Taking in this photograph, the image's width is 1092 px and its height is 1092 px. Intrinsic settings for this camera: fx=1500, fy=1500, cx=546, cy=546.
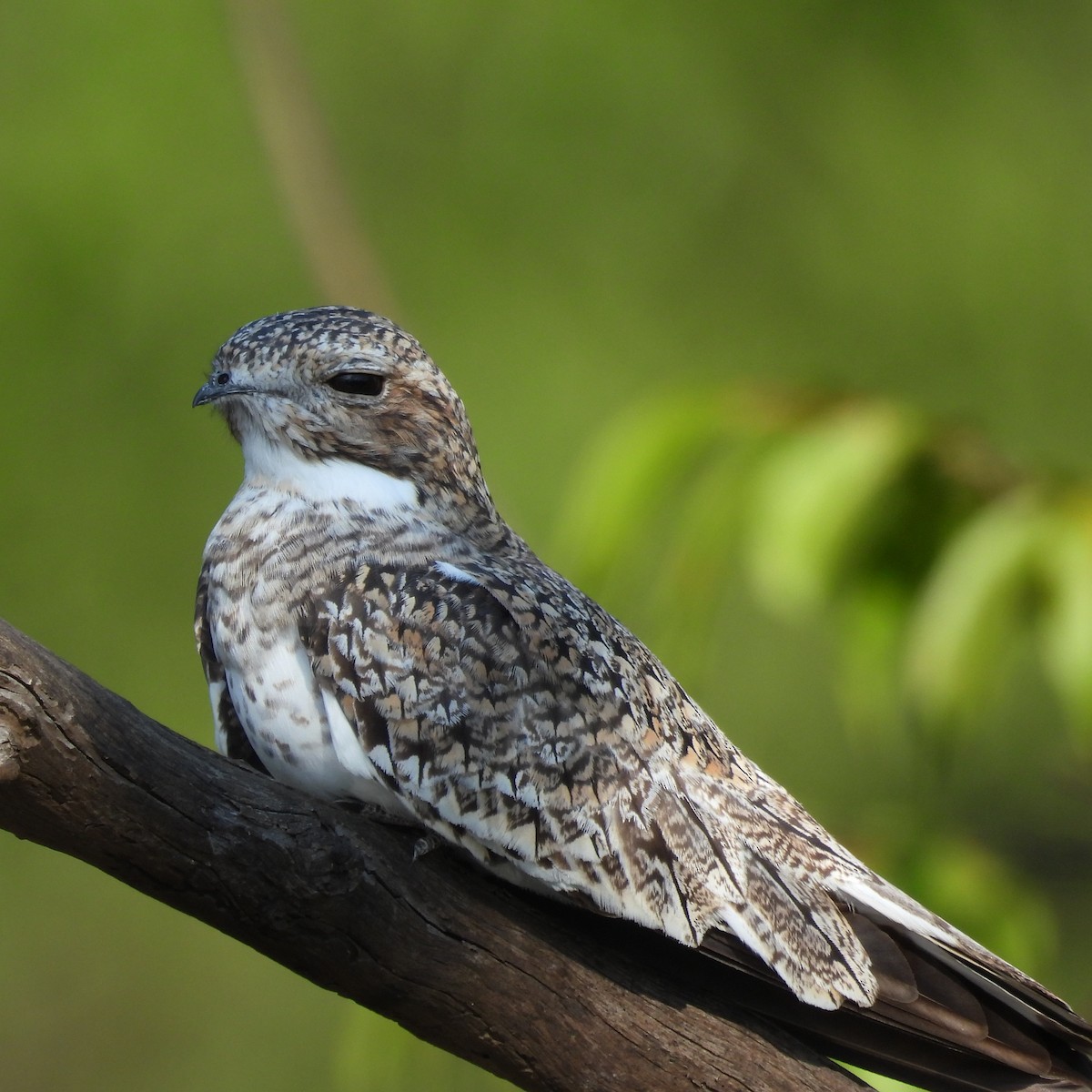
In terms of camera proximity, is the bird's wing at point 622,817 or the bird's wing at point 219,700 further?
the bird's wing at point 219,700

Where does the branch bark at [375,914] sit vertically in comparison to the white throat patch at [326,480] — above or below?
below

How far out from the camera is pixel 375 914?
7.28 ft

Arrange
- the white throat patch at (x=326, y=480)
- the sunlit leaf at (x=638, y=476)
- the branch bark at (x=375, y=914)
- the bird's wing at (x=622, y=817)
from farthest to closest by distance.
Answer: the sunlit leaf at (x=638, y=476), the white throat patch at (x=326, y=480), the bird's wing at (x=622, y=817), the branch bark at (x=375, y=914)

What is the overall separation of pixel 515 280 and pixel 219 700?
20.6 ft

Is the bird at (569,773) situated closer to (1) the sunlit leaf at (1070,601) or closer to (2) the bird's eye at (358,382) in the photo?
(2) the bird's eye at (358,382)

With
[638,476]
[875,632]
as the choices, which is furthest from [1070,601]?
[638,476]

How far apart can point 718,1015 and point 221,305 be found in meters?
6.33

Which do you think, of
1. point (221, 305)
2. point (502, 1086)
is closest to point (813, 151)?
point (221, 305)

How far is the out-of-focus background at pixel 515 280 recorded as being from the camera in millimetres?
8086

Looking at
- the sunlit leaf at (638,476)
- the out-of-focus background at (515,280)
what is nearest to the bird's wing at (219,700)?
the sunlit leaf at (638,476)

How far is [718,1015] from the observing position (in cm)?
246

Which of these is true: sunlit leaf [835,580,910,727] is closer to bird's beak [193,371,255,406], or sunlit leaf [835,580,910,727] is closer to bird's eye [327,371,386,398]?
bird's eye [327,371,386,398]

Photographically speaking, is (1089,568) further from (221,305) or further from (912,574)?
(221,305)

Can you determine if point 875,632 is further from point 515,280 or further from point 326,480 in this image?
point 515,280
